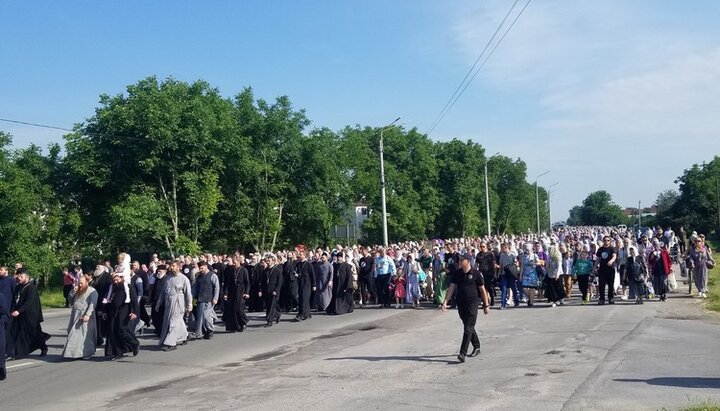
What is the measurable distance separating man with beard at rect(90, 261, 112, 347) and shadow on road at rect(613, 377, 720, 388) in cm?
1026

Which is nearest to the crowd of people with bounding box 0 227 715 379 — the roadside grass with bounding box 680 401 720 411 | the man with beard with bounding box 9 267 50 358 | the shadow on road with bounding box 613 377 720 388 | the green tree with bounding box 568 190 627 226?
the man with beard with bounding box 9 267 50 358

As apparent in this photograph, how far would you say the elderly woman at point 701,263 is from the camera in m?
20.1

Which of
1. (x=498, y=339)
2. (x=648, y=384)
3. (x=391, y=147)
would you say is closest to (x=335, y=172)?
(x=391, y=147)

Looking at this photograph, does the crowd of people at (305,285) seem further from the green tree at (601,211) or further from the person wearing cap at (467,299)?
the green tree at (601,211)

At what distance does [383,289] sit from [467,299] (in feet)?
35.5

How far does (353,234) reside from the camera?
52.2 m

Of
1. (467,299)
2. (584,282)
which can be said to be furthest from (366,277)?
(467,299)

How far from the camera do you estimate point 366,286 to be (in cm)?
2383

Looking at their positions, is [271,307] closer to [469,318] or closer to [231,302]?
[231,302]

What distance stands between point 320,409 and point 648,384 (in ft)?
A: 13.8

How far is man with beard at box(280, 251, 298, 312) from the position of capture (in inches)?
841

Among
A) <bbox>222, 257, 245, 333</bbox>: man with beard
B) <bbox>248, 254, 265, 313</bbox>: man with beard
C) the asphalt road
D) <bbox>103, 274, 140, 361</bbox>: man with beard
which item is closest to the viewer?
the asphalt road

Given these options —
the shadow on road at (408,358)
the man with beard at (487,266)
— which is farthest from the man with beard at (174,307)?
the man with beard at (487,266)

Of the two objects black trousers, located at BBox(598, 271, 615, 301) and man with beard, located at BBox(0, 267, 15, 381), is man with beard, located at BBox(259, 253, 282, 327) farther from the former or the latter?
black trousers, located at BBox(598, 271, 615, 301)
